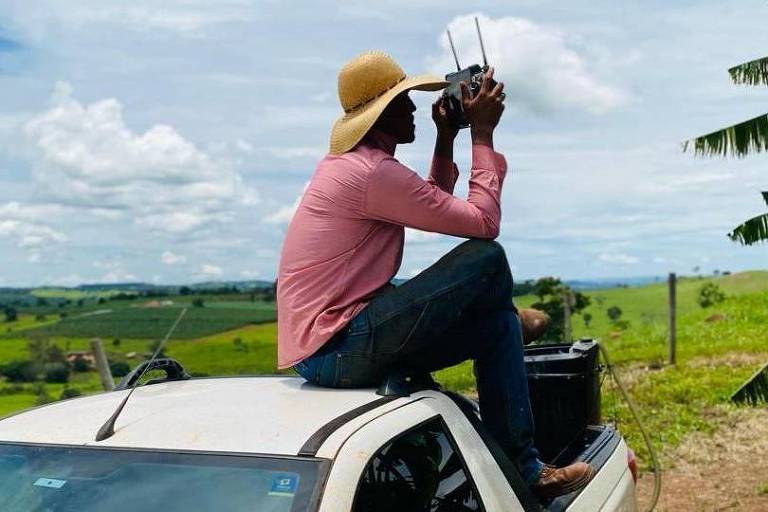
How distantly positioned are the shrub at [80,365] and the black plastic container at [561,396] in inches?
297

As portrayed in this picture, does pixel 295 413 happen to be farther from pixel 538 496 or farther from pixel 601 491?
pixel 601 491

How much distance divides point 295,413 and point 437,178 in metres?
1.81

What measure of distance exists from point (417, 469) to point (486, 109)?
160cm

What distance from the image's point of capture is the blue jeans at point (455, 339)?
3.13 metres

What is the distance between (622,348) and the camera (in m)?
18.8

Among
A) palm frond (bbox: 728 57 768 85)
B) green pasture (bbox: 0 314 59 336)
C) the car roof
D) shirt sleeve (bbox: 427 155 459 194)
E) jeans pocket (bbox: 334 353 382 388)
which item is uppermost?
palm frond (bbox: 728 57 768 85)

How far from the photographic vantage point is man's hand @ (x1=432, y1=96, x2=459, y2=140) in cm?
384

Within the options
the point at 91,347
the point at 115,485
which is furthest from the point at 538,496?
the point at 91,347

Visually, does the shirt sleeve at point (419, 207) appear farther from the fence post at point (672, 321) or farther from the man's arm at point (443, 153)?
the fence post at point (672, 321)

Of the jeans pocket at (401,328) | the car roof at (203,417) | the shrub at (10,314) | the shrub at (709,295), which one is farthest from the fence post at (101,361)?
the shrub at (10,314)

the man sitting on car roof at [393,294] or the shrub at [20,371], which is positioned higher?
the man sitting on car roof at [393,294]

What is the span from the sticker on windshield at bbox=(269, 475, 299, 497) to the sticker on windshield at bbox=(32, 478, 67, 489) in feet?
2.16

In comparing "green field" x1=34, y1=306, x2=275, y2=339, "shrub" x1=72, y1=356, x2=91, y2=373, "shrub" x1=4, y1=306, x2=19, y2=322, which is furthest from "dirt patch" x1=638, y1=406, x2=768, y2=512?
"shrub" x1=4, y1=306, x2=19, y2=322

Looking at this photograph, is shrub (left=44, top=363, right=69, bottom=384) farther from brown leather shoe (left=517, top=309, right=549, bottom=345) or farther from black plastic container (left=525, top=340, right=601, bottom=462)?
brown leather shoe (left=517, top=309, right=549, bottom=345)
